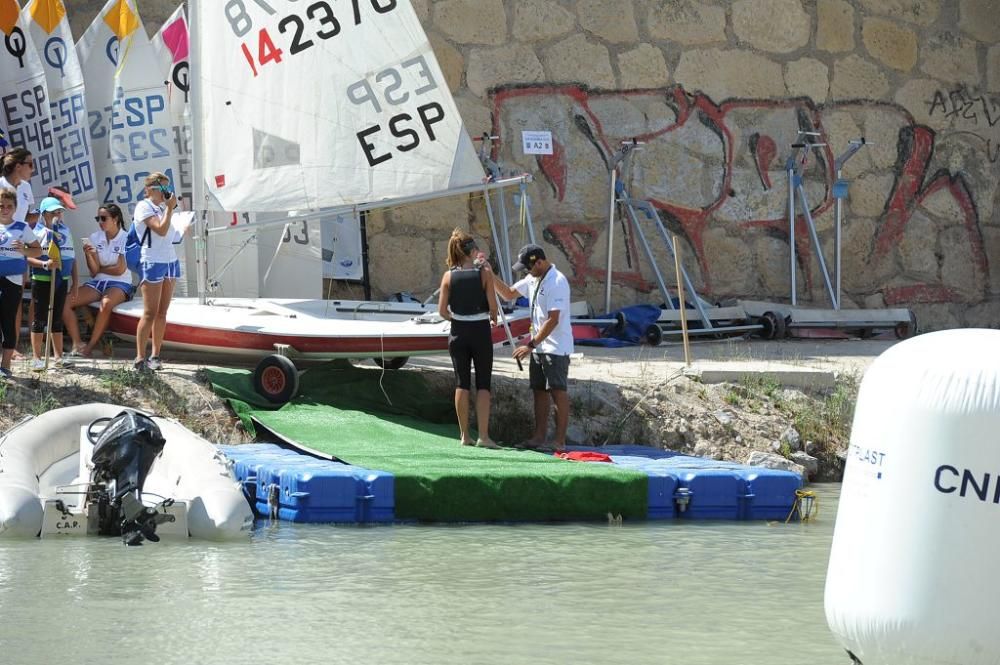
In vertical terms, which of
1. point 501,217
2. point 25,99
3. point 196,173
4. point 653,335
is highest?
point 25,99

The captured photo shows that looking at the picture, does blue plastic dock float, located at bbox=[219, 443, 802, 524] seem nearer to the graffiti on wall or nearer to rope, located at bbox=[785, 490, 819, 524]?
rope, located at bbox=[785, 490, 819, 524]

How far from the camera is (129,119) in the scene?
45.9ft

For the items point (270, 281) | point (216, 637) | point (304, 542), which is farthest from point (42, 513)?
point (270, 281)

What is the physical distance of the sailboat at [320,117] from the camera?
1246 cm

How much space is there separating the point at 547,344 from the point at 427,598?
390cm

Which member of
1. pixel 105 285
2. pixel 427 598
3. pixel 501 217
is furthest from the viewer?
pixel 501 217

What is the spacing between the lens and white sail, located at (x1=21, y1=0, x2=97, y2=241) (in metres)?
13.7

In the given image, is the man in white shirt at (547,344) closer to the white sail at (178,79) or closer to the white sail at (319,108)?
the white sail at (319,108)

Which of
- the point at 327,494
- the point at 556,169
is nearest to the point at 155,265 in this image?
the point at 327,494

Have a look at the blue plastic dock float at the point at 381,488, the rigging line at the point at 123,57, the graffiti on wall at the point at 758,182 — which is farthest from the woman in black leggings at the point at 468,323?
the graffiti on wall at the point at 758,182

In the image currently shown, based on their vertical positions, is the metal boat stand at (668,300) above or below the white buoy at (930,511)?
above

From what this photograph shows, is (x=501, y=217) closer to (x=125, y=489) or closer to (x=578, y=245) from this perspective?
(x=578, y=245)

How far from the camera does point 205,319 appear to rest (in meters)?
11.7

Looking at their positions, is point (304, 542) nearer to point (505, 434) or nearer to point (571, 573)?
point (571, 573)
